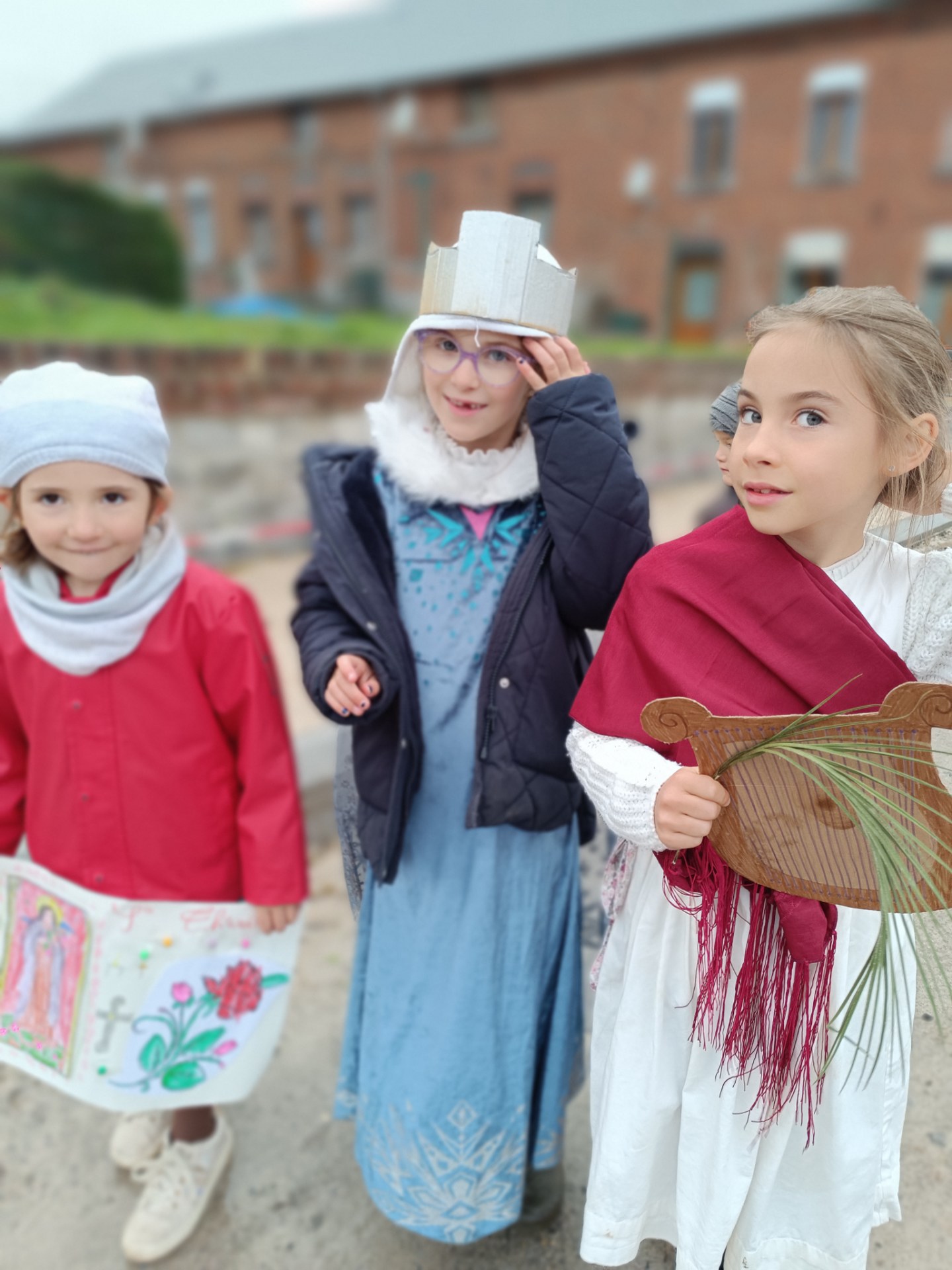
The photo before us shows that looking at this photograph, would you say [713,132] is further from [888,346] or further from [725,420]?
[888,346]

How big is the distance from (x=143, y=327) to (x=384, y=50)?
19.1 m

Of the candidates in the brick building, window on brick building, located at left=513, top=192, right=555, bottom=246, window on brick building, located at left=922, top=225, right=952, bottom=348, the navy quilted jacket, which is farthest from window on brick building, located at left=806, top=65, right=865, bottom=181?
the navy quilted jacket

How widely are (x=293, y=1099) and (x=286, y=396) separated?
5.85 m

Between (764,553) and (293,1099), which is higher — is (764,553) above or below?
above

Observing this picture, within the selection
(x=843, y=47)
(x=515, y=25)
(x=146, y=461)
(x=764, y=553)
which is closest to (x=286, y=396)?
(x=146, y=461)

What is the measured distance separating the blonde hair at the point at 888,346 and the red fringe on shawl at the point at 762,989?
1.88 feet

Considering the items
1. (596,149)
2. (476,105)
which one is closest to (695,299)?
(596,149)

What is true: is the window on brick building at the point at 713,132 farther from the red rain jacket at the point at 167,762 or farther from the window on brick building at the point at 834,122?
the red rain jacket at the point at 167,762

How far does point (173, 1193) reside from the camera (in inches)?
73.7

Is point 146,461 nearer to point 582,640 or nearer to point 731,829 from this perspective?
point 582,640

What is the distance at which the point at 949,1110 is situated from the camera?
1.42 m

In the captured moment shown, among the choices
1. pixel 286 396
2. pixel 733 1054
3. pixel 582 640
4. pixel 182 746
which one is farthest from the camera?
pixel 286 396

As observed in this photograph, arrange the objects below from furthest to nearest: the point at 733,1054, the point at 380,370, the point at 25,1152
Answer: the point at 380,370 < the point at 25,1152 < the point at 733,1054

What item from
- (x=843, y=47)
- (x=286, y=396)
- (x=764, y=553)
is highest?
(x=843, y=47)
